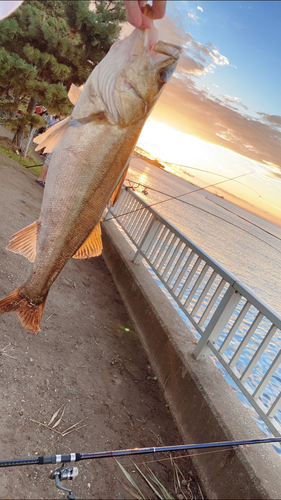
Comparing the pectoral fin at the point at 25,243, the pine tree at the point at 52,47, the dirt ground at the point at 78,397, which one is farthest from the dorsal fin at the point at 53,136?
the pine tree at the point at 52,47

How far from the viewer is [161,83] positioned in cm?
171

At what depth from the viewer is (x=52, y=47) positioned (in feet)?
35.5

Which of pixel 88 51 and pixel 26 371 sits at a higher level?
pixel 88 51

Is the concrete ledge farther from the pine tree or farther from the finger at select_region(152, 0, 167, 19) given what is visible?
the pine tree

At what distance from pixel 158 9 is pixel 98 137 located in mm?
581

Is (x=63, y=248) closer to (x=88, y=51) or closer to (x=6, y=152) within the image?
(x=88, y=51)

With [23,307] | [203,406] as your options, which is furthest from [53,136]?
[203,406]

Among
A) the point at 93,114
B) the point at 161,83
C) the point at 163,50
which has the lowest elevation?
the point at 93,114

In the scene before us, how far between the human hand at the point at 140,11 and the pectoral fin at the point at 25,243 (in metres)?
1.10

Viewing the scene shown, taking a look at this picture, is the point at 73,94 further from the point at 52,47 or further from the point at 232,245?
the point at 232,245

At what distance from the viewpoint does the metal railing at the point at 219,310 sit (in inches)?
129

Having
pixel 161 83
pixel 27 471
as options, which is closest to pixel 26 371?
pixel 27 471

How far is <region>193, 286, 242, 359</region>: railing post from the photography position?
3.74 metres

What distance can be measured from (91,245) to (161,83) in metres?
0.91
